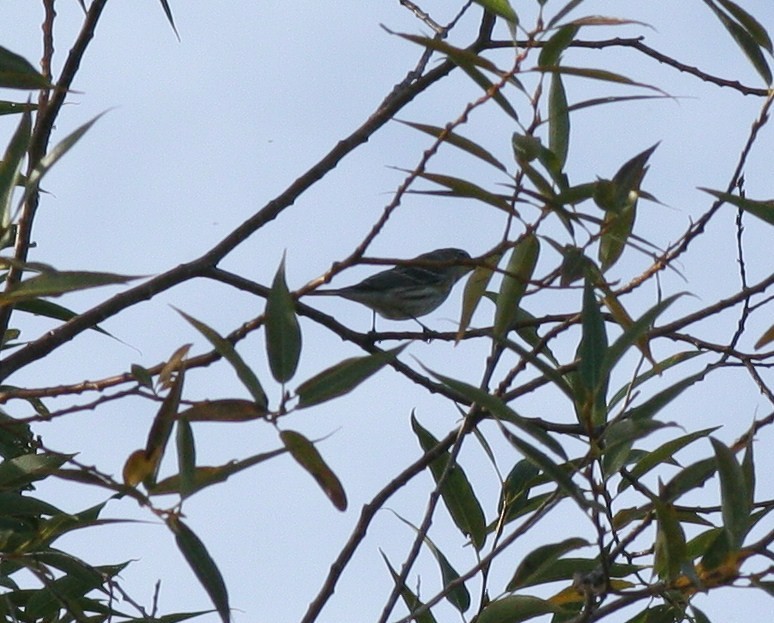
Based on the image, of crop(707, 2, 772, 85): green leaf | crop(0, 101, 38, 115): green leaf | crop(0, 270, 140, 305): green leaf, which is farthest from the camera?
crop(0, 101, 38, 115): green leaf

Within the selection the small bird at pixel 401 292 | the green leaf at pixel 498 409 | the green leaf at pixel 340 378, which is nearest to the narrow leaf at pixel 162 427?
the green leaf at pixel 340 378

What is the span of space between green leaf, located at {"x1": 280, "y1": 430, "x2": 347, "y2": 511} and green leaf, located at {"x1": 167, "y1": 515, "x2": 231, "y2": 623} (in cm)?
20

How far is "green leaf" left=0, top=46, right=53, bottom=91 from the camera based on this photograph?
1.87 metres

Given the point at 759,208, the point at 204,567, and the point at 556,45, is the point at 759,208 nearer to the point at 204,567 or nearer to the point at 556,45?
the point at 556,45

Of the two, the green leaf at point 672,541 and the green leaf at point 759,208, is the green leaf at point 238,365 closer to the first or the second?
the green leaf at point 672,541

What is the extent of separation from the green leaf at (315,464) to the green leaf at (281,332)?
0.08 meters

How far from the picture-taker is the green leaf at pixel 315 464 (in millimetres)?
1594

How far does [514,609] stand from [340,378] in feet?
1.78

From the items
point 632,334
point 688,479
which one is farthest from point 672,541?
point 632,334

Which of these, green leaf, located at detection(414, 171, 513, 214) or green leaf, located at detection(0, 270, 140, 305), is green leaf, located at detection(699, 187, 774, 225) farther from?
green leaf, located at detection(0, 270, 140, 305)

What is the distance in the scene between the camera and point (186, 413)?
5.30 ft

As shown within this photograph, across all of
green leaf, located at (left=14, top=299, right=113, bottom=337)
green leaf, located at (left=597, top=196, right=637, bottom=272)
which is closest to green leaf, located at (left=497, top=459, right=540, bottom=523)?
green leaf, located at (left=597, top=196, right=637, bottom=272)

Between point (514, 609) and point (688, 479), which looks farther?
point (514, 609)

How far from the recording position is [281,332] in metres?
1.63
